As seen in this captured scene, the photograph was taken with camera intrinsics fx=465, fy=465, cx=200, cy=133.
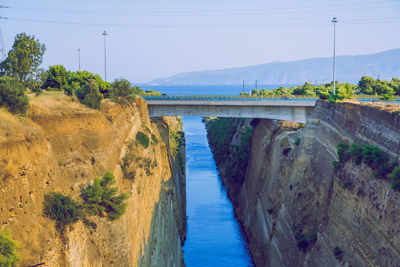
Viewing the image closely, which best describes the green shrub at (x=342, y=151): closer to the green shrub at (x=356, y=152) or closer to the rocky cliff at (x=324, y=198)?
the rocky cliff at (x=324, y=198)

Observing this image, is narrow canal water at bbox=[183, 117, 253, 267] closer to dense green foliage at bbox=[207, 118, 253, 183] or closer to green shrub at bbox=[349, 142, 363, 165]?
dense green foliage at bbox=[207, 118, 253, 183]

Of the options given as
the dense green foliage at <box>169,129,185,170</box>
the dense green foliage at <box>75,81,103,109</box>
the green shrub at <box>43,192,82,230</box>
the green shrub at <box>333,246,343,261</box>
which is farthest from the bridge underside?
the green shrub at <box>43,192,82,230</box>

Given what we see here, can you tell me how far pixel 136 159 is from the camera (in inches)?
1030

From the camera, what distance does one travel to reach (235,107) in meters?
Answer: 42.8

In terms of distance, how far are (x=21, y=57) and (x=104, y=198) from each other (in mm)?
13893

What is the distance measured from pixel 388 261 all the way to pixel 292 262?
1060cm

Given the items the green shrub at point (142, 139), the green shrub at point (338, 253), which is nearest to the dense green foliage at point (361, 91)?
the green shrub at point (338, 253)

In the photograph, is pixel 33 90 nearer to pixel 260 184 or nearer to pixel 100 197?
pixel 100 197

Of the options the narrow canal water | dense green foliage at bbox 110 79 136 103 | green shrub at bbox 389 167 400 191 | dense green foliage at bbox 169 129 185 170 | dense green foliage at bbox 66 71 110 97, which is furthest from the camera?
dense green foliage at bbox 169 129 185 170

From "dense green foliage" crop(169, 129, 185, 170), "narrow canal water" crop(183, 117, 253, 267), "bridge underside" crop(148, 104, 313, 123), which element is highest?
"bridge underside" crop(148, 104, 313, 123)

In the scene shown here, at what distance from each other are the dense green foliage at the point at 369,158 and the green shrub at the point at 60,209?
1265 centimetres

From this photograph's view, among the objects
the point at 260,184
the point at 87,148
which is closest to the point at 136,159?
the point at 87,148

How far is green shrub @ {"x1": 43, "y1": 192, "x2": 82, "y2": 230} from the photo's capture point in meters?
15.7

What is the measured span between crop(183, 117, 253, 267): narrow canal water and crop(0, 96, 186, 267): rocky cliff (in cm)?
836
